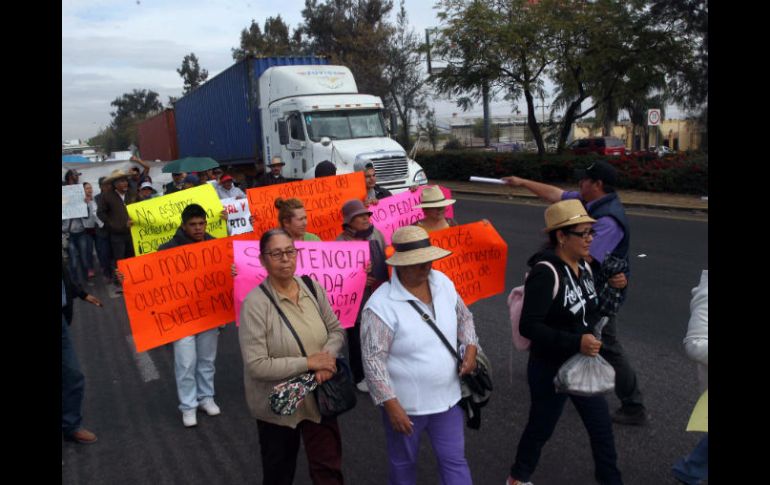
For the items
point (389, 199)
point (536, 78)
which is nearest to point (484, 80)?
point (536, 78)

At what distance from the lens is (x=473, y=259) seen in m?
5.10

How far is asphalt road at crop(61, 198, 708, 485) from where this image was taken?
3967mm

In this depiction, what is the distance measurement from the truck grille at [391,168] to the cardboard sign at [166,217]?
849 centimetres

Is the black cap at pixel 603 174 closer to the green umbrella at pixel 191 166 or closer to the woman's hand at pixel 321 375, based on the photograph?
the woman's hand at pixel 321 375

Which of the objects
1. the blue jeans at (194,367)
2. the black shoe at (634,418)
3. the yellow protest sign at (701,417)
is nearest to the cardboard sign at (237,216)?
the blue jeans at (194,367)

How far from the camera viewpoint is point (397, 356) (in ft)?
10.1

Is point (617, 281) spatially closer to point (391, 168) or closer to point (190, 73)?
point (391, 168)

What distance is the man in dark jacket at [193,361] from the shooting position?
4.75 meters

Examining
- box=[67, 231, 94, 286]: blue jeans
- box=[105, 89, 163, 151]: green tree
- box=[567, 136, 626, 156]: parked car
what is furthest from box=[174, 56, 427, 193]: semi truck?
box=[105, 89, 163, 151]: green tree

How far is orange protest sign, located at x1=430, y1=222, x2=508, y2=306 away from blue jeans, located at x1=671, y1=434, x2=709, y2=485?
214 centimetres

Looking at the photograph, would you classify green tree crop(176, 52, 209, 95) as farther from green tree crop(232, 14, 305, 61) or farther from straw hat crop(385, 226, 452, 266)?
straw hat crop(385, 226, 452, 266)

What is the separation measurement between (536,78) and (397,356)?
22493 millimetres

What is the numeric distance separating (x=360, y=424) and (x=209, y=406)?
119 cm

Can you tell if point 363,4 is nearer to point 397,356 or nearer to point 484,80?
point 484,80
